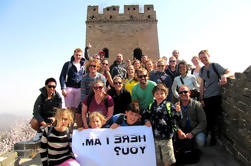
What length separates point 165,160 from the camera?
2832mm

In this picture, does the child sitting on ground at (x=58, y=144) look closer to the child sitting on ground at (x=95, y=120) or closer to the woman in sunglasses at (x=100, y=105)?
the child sitting on ground at (x=95, y=120)

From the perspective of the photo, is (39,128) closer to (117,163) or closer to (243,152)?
(117,163)

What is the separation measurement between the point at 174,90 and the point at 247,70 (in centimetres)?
157

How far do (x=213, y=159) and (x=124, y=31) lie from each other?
1279 centimetres

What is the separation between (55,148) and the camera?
9.34ft

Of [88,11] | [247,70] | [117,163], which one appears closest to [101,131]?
[117,163]

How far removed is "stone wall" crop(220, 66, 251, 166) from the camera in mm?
2938

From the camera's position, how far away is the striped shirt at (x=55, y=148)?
9.26 feet

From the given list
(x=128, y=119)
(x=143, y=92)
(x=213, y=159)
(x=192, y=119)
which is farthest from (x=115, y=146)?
(x=213, y=159)

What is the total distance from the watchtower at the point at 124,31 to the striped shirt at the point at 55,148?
38.3 ft

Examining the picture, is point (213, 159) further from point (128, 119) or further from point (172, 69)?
point (172, 69)

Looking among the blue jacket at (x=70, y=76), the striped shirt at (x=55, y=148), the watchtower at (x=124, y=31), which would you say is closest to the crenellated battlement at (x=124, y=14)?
the watchtower at (x=124, y=31)

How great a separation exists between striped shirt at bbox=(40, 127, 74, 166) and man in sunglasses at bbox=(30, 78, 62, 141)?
0.92m

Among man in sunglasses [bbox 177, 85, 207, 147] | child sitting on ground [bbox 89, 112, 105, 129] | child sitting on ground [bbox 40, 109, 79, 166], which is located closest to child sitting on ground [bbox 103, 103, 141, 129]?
child sitting on ground [bbox 89, 112, 105, 129]
